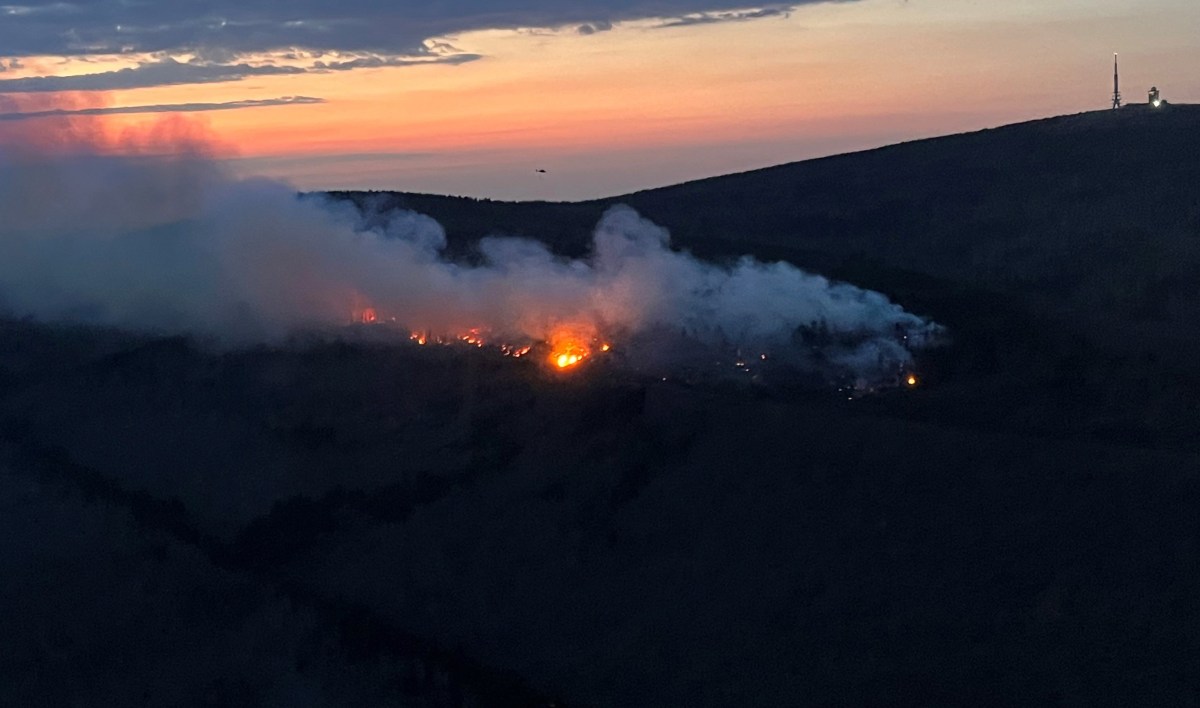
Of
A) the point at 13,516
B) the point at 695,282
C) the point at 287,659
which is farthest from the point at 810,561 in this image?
the point at 13,516

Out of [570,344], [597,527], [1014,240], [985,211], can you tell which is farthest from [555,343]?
[985,211]

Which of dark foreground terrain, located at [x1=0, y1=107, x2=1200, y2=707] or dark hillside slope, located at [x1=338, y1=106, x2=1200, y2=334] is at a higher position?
dark hillside slope, located at [x1=338, y1=106, x2=1200, y2=334]

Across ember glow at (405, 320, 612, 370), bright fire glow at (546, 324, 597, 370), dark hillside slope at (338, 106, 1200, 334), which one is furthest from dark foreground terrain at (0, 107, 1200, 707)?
dark hillside slope at (338, 106, 1200, 334)

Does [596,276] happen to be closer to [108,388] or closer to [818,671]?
[108,388]

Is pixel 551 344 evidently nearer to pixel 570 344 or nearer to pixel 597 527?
pixel 570 344

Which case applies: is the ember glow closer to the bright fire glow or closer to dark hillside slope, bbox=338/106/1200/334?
the bright fire glow

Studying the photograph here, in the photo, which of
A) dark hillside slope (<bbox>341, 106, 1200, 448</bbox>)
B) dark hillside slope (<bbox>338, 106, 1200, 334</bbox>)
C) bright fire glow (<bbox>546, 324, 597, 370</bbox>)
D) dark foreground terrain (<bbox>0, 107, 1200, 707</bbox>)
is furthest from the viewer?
dark hillside slope (<bbox>338, 106, 1200, 334</bbox>)

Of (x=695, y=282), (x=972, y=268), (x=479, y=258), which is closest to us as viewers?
(x=695, y=282)

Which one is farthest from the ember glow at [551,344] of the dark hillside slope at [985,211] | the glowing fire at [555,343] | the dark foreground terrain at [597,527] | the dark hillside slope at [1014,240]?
the dark hillside slope at [985,211]
